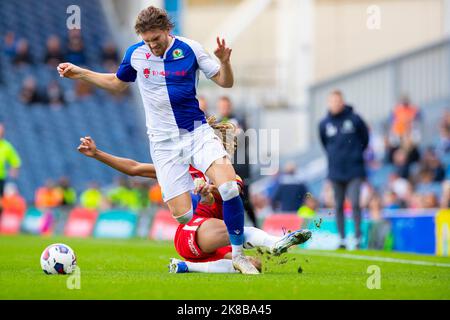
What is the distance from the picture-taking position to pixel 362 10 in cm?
3278

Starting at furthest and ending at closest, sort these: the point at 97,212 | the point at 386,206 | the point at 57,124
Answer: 1. the point at 57,124
2. the point at 97,212
3. the point at 386,206

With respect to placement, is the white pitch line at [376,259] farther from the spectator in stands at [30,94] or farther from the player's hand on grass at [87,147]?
the spectator in stands at [30,94]

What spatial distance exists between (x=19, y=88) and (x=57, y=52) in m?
1.59

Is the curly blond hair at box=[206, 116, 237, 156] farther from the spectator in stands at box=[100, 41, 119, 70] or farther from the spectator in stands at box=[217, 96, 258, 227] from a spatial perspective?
the spectator in stands at box=[100, 41, 119, 70]

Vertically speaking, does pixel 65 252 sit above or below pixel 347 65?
below

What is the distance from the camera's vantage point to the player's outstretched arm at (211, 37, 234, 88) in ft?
27.0

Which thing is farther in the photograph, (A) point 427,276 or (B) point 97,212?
(B) point 97,212

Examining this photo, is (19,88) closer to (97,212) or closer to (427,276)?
(97,212)

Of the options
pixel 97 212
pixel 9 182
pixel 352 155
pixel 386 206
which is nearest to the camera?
pixel 352 155

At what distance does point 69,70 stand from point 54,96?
20325mm

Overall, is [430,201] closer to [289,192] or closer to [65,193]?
[289,192]

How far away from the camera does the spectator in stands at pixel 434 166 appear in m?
18.7

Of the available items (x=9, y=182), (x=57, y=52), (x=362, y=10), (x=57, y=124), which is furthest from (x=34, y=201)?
(x=362, y=10)

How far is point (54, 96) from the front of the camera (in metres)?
29.1
